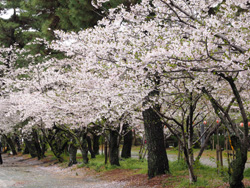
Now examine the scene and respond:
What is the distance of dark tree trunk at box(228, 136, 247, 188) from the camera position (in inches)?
234

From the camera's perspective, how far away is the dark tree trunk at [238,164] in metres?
5.94

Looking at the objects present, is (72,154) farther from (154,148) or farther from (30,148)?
(30,148)

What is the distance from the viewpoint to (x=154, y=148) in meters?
9.64

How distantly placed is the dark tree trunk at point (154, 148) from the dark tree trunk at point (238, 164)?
3.53m

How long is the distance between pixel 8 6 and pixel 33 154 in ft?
42.6

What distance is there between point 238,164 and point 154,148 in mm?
3851

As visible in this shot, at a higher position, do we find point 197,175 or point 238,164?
point 238,164

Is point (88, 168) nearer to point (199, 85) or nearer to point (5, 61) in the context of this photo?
point (199, 85)

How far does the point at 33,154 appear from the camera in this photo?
25641mm

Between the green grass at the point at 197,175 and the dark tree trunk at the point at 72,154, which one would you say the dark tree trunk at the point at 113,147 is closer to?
the green grass at the point at 197,175

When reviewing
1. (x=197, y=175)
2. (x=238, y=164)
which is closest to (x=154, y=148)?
(x=197, y=175)

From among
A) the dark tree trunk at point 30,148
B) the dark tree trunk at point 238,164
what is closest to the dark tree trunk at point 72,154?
the dark tree trunk at point 30,148

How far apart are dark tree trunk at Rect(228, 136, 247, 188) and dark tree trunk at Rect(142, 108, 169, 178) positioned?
353 centimetres

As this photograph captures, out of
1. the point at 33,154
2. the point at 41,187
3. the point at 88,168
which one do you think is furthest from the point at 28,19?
the point at 41,187
